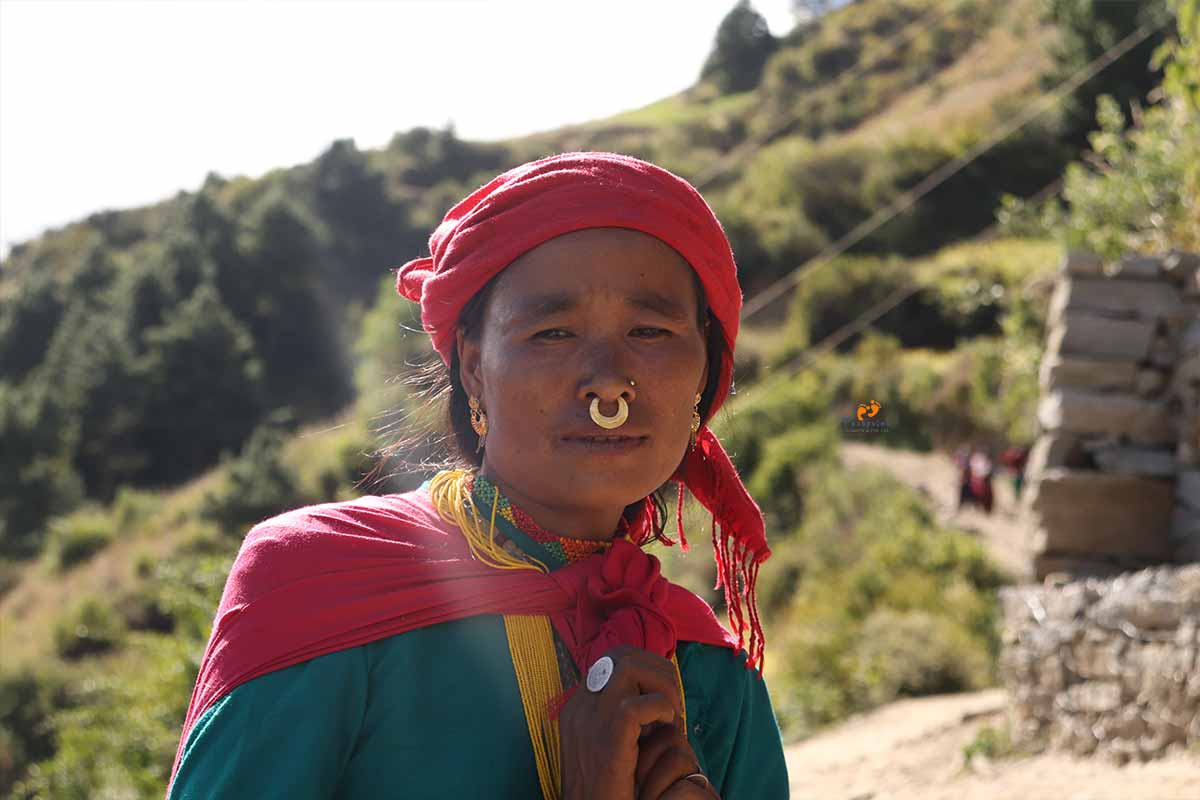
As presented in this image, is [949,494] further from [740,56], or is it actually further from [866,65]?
[740,56]

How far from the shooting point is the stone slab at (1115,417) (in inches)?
287

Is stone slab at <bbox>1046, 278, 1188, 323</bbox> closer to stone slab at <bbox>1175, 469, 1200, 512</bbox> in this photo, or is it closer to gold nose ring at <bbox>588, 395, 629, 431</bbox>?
stone slab at <bbox>1175, 469, 1200, 512</bbox>

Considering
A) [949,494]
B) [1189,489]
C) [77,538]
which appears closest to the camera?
[1189,489]

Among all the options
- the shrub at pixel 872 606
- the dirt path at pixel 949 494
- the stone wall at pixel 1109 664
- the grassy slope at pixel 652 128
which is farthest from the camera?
the grassy slope at pixel 652 128

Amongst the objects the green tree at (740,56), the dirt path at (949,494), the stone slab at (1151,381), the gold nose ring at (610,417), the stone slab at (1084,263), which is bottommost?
the dirt path at (949,494)

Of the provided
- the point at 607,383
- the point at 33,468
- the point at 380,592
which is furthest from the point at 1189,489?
the point at 33,468

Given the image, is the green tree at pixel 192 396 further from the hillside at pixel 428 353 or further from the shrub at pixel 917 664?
the shrub at pixel 917 664

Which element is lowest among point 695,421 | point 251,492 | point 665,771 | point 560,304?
point 251,492

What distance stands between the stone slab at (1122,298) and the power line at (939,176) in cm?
1847

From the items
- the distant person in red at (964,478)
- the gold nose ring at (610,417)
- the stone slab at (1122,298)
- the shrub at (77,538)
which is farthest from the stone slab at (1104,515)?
the shrub at (77,538)

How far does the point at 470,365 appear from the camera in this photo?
1.86 metres

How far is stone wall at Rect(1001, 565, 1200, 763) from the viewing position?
17.5 ft

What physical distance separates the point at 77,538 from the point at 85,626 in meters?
11.0

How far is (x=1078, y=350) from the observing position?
294 inches
